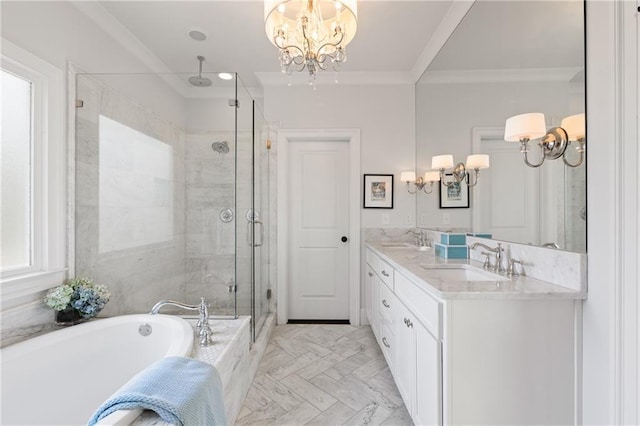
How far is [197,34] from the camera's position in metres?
2.19

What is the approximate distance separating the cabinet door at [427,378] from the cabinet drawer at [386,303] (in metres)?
0.42

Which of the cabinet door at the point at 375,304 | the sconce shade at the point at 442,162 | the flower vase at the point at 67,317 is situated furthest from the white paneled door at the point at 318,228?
the flower vase at the point at 67,317

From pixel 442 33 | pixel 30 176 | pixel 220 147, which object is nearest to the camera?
pixel 30 176

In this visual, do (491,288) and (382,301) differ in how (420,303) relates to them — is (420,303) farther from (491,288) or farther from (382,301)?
(382,301)

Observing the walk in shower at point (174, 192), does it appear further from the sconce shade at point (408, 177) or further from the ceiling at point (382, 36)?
the sconce shade at point (408, 177)

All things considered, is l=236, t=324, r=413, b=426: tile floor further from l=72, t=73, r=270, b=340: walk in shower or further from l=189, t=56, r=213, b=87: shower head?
l=189, t=56, r=213, b=87: shower head

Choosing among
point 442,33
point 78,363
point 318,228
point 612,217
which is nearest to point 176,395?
point 78,363

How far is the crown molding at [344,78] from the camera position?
2.77m

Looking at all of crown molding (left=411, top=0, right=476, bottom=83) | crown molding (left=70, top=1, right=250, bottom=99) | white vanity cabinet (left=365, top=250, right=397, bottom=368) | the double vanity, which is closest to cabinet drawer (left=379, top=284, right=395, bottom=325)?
white vanity cabinet (left=365, top=250, right=397, bottom=368)

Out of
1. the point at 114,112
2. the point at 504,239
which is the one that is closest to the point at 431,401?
the point at 504,239

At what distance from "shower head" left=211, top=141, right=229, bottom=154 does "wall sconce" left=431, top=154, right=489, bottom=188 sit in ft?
6.24

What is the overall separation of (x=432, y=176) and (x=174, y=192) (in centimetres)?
245

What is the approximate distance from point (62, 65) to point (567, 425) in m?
3.29

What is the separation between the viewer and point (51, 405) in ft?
4.09
